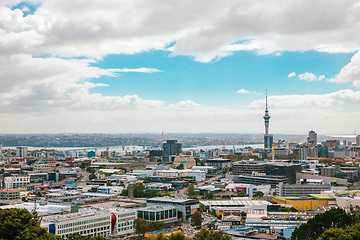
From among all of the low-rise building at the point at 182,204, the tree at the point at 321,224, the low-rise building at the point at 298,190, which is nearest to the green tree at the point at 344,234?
the tree at the point at 321,224

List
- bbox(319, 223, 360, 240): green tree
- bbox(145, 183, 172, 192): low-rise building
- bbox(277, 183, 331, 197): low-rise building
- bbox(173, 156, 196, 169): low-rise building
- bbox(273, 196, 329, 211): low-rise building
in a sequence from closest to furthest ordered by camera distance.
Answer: bbox(319, 223, 360, 240): green tree < bbox(273, 196, 329, 211): low-rise building < bbox(277, 183, 331, 197): low-rise building < bbox(145, 183, 172, 192): low-rise building < bbox(173, 156, 196, 169): low-rise building

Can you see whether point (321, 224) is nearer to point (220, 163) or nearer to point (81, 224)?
point (81, 224)

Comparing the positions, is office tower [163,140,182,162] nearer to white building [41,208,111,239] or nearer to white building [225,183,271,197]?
white building [225,183,271,197]

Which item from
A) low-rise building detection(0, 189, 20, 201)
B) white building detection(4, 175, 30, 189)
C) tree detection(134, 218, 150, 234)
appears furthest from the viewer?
white building detection(4, 175, 30, 189)

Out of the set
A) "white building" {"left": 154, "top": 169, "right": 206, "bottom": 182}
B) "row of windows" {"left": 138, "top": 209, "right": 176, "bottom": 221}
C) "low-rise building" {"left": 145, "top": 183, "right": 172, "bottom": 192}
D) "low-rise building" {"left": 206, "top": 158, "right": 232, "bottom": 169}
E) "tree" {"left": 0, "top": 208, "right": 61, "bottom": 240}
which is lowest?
"low-rise building" {"left": 145, "top": 183, "right": 172, "bottom": 192}

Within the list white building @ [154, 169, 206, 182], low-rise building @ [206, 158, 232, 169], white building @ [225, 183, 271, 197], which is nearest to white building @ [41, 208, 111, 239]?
white building @ [225, 183, 271, 197]

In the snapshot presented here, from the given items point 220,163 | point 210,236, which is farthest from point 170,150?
point 210,236
